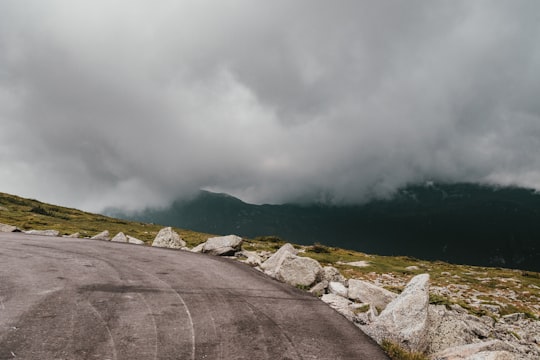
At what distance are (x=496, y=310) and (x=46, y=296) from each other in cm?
3062

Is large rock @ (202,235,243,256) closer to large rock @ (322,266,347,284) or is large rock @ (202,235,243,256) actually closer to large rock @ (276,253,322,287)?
large rock @ (276,253,322,287)

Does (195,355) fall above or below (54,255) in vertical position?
below

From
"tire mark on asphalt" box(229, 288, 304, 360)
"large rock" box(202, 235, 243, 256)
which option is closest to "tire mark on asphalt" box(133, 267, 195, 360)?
"tire mark on asphalt" box(229, 288, 304, 360)

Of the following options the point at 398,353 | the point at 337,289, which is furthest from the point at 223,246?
the point at 398,353

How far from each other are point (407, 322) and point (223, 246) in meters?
19.9

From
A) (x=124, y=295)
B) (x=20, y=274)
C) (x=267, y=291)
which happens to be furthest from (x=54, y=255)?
(x=267, y=291)

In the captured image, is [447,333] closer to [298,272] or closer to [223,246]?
[298,272]

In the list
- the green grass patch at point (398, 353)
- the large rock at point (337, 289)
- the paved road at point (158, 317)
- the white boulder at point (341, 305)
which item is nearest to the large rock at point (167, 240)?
the paved road at point (158, 317)

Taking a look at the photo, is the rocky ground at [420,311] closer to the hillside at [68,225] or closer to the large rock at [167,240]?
the large rock at [167,240]

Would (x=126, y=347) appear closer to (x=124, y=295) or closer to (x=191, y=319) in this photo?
(x=191, y=319)

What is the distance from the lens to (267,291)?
17.0 metres

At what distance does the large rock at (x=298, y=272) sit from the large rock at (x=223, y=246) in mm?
10260

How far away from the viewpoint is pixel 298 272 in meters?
20.5

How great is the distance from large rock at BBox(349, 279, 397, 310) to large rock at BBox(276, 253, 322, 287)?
7.78 ft
